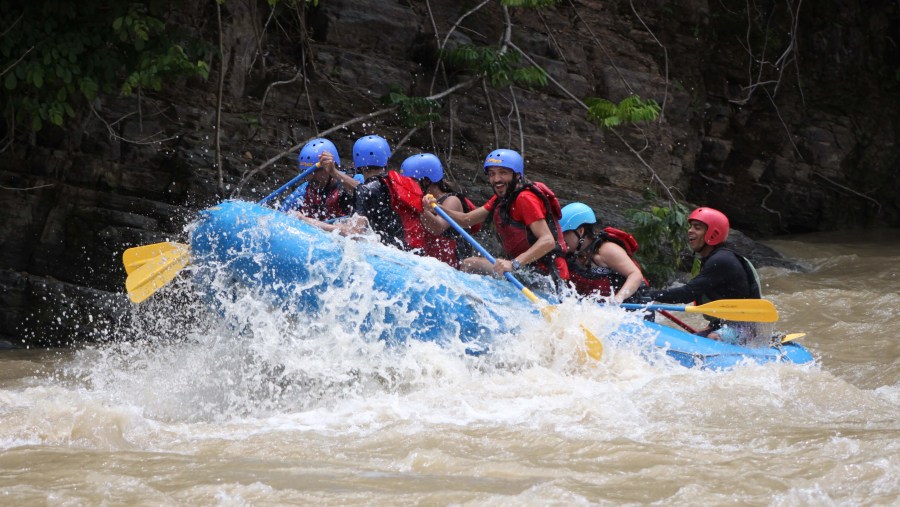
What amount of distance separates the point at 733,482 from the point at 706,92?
34.3 feet

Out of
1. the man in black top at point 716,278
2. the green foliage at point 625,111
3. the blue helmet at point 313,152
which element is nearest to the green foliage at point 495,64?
the green foliage at point 625,111

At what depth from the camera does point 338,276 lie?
5199 millimetres

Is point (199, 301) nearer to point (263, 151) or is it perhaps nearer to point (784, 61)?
point (263, 151)

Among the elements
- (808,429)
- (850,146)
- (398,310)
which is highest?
(850,146)

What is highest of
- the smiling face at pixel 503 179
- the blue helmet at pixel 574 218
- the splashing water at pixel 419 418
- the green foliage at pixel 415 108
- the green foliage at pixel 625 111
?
the green foliage at pixel 415 108

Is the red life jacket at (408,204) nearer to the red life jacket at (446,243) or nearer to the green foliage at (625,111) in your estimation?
the red life jacket at (446,243)

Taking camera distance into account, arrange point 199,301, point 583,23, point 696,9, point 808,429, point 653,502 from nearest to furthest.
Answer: point 653,502
point 808,429
point 199,301
point 583,23
point 696,9

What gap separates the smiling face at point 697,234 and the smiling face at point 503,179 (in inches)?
47.3

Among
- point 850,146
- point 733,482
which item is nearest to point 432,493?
point 733,482

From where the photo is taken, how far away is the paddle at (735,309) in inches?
233

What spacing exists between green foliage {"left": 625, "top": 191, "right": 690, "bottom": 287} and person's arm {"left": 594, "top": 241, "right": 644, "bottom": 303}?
2.96m

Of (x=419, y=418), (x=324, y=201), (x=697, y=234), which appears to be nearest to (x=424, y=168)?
(x=324, y=201)

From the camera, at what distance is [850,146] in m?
13.6

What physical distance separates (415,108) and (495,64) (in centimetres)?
91
